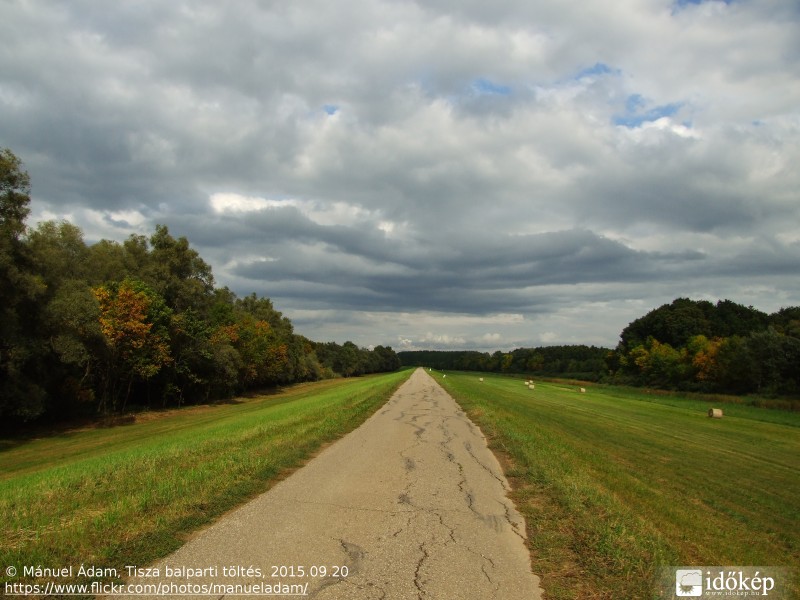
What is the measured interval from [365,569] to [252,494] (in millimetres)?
3353

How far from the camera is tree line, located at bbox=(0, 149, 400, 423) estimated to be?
2614cm

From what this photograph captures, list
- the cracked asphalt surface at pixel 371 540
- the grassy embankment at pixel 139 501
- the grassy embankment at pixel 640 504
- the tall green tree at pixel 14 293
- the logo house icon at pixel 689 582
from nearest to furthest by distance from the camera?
the cracked asphalt surface at pixel 371 540 < the logo house icon at pixel 689 582 < the grassy embankment at pixel 139 501 < the grassy embankment at pixel 640 504 < the tall green tree at pixel 14 293

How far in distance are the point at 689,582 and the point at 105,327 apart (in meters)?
36.9

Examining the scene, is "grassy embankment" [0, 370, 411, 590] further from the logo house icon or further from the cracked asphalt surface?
the logo house icon

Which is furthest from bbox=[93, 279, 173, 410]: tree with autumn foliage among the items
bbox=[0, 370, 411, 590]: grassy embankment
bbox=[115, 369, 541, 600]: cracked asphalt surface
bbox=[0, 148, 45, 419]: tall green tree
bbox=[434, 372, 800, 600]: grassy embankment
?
bbox=[115, 369, 541, 600]: cracked asphalt surface

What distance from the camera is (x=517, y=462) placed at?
11.2m

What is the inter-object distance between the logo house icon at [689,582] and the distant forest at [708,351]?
195 feet

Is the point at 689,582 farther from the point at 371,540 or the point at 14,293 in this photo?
the point at 14,293

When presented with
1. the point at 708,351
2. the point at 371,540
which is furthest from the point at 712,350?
the point at 371,540

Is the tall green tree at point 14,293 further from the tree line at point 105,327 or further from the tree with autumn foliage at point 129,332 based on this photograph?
the tree with autumn foliage at point 129,332

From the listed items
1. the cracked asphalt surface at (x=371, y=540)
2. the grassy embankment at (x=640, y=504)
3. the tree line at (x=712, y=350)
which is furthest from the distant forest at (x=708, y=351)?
the cracked asphalt surface at (x=371, y=540)

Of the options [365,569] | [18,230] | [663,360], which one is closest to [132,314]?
[18,230]

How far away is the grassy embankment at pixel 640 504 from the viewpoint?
17.8ft

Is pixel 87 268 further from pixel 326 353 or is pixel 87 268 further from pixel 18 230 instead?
pixel 326 353
